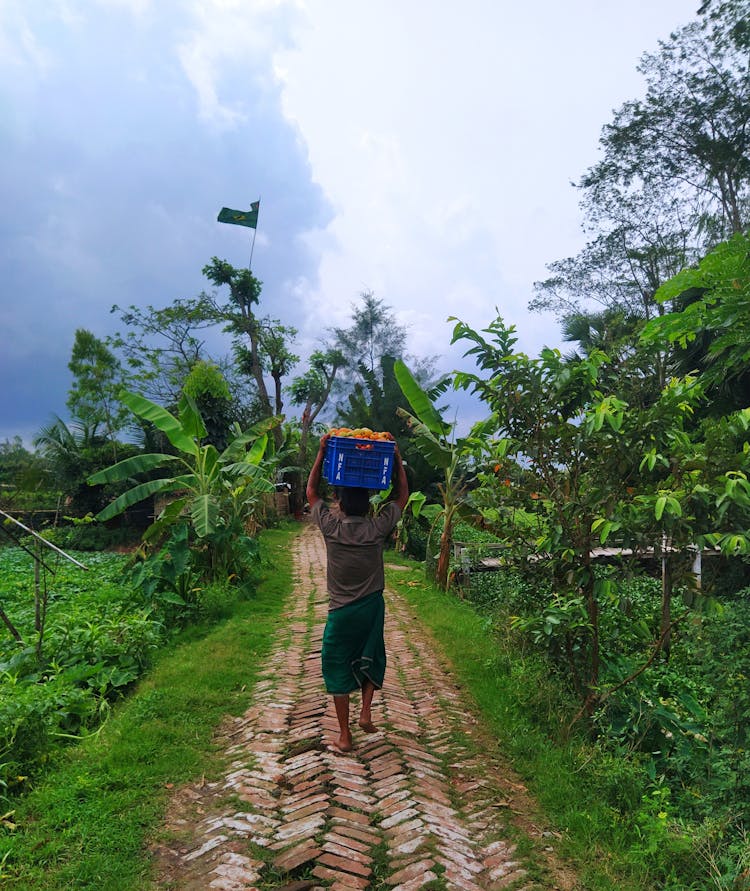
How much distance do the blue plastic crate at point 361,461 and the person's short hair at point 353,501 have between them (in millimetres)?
176

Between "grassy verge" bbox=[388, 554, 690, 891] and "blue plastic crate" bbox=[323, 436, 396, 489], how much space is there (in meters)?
1.99

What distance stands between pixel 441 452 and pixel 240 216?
14.6 metres

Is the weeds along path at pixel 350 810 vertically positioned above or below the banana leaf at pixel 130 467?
below

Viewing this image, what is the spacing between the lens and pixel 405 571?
12148 millimetres

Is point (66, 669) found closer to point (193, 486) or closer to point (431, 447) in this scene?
point (193, 486)

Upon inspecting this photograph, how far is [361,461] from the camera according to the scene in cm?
362

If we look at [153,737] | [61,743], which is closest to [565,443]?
[153,737]

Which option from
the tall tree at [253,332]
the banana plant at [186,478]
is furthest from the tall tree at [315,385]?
the banana plant at [186,478]

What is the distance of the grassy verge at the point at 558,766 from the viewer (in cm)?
283

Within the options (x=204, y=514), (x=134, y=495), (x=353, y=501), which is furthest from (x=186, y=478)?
(x=353, y=501)

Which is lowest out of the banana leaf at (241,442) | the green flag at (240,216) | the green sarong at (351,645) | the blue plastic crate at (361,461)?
the green sarong at (351,645)

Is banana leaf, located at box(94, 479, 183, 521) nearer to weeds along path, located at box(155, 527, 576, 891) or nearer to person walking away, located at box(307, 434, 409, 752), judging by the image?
weeds along path, located at box(155, 527, 576, 891)

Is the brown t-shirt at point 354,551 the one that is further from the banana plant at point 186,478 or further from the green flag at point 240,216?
the green flag at point 240,216

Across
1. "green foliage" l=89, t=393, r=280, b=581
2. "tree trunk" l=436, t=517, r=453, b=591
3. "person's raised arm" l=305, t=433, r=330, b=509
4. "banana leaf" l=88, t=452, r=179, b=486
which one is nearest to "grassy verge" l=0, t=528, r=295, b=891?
"person's raised arm" l=305, t=433, r=330, b=509
